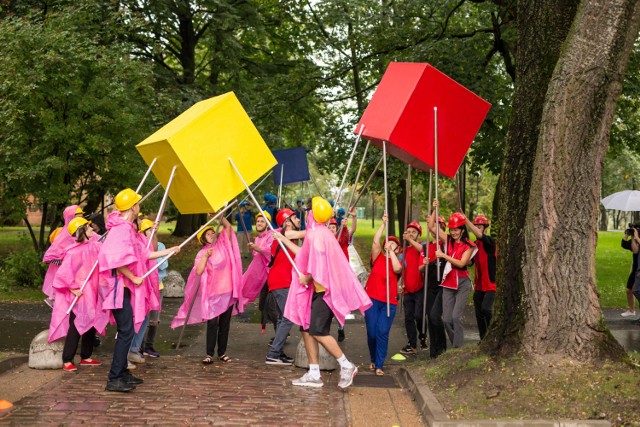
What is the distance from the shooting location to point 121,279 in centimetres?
773

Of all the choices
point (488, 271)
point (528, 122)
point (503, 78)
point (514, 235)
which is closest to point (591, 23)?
point (528, 122)

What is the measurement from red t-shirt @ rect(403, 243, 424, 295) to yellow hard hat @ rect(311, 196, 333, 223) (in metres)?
2.10

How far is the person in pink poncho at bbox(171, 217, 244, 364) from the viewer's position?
9102 mm

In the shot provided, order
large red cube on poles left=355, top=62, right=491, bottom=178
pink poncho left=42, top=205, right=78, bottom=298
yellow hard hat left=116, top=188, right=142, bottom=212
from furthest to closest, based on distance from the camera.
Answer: pink poncho left=42, top=205, right=78, bottom=298 → large red cube on poles left=355, top=62, right=491, bottom=178 → yellow hard hat left=116, top=188, right=142, bottom=212

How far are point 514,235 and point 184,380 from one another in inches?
147

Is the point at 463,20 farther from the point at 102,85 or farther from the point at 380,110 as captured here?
the point at 380,110

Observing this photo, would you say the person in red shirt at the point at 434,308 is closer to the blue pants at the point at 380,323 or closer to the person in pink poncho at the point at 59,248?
the blue pants at the point at 380,323

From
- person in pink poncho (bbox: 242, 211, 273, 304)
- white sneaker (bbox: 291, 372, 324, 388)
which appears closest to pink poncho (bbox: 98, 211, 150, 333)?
white sneaker (bbox: 291, 372, 324, 388)

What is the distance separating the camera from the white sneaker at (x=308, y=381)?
800 centimetres

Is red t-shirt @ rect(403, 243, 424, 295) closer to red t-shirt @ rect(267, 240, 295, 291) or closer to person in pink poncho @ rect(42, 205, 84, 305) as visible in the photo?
red t-shirt @ rect(267, 240, 295, 291)

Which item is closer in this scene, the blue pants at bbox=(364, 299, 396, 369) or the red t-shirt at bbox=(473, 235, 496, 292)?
the blue pants at bbox=(364, 299, 396, 369)

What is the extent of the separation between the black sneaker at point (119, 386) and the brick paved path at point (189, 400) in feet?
0.21

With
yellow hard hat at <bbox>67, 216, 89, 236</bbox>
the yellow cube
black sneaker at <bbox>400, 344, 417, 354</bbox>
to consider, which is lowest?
black sneaker at <bbox>400, 344, 417, 354</bbox>

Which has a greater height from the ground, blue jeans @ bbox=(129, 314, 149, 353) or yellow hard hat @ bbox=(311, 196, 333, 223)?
yellow hard hat @ bbox=(311, 196, 333, 223)
